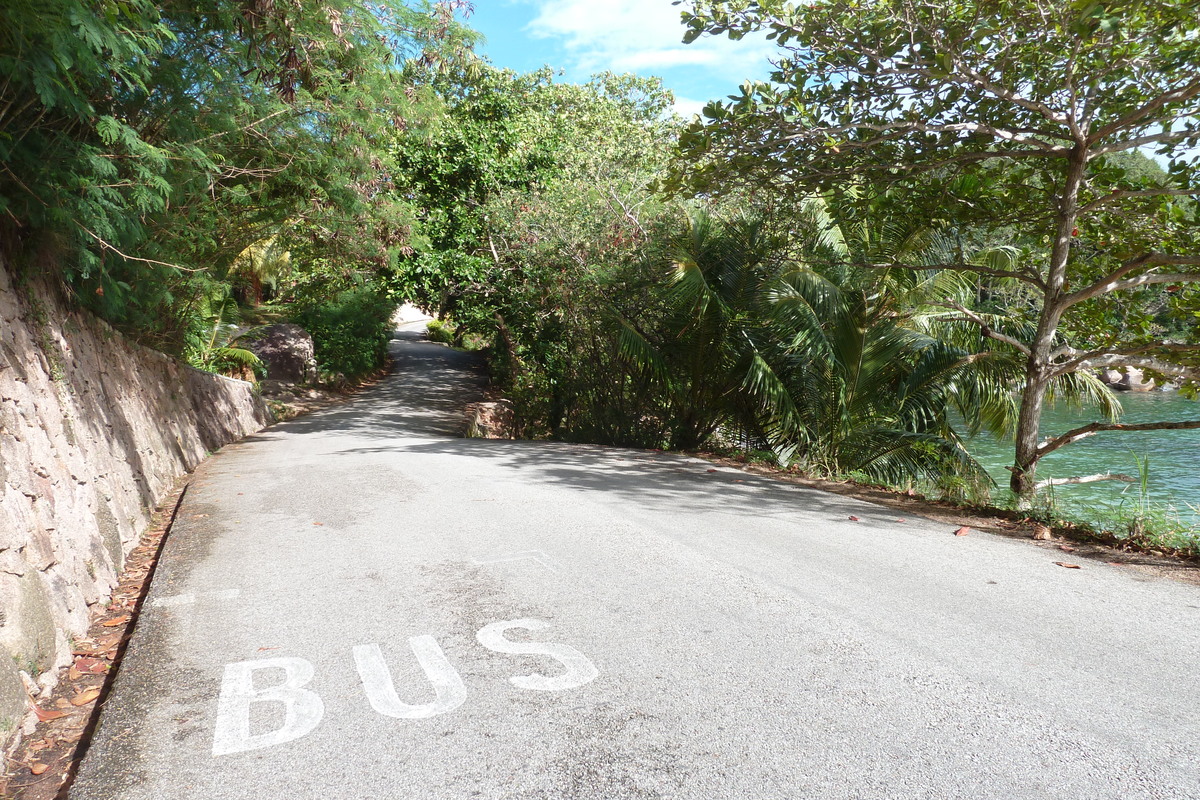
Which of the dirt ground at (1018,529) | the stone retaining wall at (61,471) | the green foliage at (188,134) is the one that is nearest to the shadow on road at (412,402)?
the green foliage at (188,134)

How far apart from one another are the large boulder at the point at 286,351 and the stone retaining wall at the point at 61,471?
14.5 metres

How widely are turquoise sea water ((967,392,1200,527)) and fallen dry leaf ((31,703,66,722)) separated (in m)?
8.41

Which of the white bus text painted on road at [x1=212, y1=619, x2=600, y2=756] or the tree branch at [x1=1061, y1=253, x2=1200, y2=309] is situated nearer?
the white bus text painted on road at [x1=212, y1=619, x2=600, y2=756]

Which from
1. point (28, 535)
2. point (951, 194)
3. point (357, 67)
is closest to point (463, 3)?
point (357, 67)

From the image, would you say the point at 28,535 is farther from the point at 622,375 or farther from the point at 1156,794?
the point at 622,375

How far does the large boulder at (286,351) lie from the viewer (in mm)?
24169

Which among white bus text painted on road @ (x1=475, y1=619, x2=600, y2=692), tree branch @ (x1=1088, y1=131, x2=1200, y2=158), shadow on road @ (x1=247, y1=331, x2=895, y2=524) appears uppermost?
tree branch @ (x1=1088, y1=131, x2=1200, y2=158)

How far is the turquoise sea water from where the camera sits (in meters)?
12.3

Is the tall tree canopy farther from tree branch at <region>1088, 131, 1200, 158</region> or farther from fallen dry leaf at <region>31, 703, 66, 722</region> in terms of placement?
fallen dry leaf at <region>31, 703, 66, 722</region>

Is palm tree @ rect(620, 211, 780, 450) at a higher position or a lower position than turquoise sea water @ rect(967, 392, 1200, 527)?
higher

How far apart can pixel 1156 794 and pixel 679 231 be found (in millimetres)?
12567

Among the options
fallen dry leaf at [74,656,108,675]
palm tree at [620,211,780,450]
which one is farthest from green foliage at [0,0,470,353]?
palm tree at [620,211,780,450]

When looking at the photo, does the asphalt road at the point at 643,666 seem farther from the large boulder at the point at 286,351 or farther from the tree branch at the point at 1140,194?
the large boulder at the point at 286,351

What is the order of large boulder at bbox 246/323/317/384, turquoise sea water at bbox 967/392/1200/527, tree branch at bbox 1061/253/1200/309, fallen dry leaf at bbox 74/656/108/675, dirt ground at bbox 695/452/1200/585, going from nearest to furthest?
fallen dry leaf at bbox 74/656/108/675
dirt ground at bbox 695/452/1200/585
tree branch at bbox 1061/253/1200/309
turquoise sea water at bbox 967/392/1200/527
large boulder at bbox 246/323/317/384
